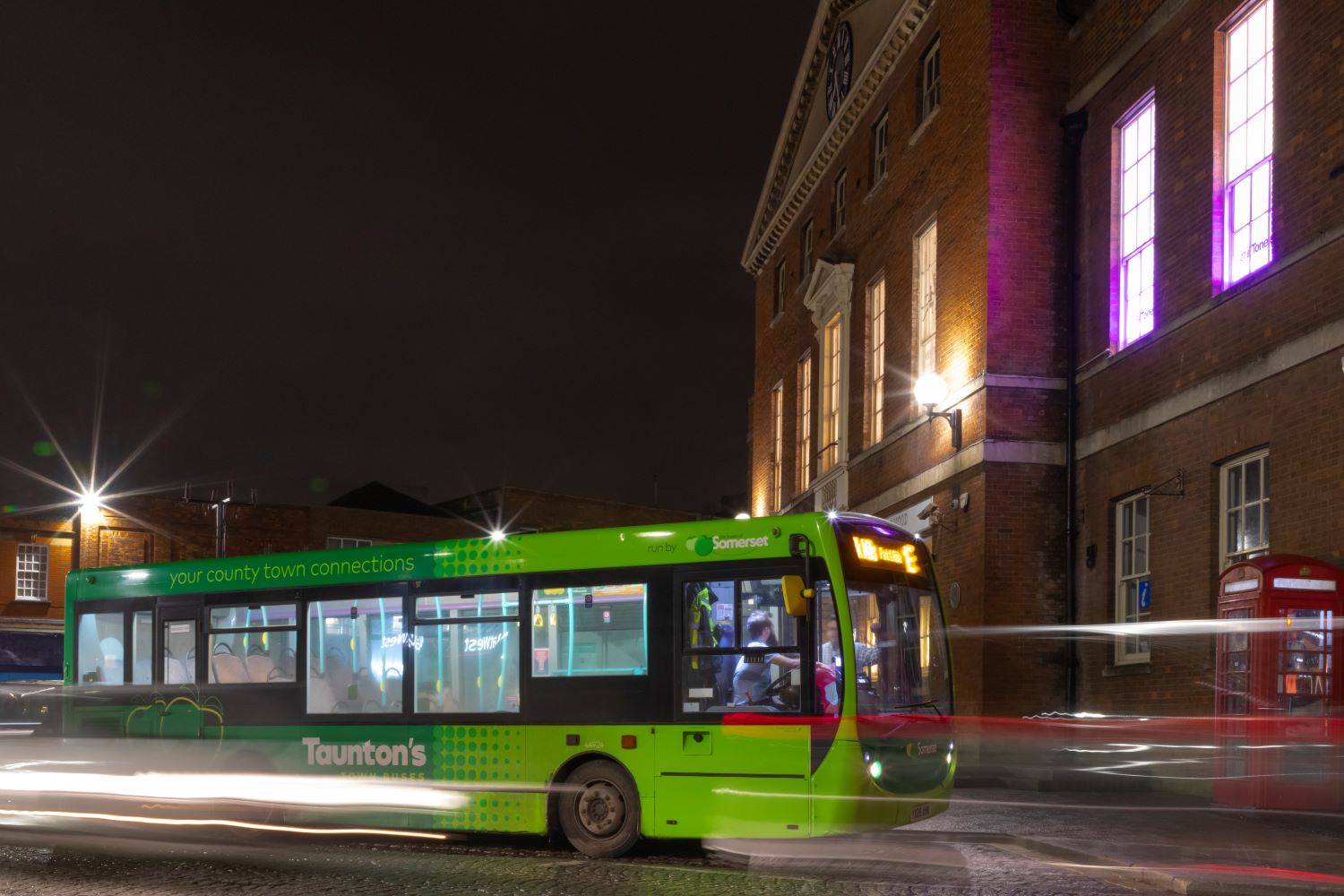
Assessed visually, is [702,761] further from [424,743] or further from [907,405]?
[907,405]

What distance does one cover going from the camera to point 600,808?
11.7m

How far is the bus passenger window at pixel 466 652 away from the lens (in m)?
12.4

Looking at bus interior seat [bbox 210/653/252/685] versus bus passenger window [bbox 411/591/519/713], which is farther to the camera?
bus interior seat [bbox 210/653/252/685]

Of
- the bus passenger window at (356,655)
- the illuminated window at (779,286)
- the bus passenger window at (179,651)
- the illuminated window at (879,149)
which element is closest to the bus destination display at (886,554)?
the bus passenger window at (356,655)

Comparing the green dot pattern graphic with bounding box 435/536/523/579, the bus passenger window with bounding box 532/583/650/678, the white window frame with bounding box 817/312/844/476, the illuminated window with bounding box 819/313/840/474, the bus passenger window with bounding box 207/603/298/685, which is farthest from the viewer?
the illuminated window with bounding box 819/313/840/474

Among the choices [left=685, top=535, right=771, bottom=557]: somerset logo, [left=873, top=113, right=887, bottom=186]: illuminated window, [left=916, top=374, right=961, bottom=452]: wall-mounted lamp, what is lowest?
[left=685, top=535, right=771, bottom=557]: somerset logo

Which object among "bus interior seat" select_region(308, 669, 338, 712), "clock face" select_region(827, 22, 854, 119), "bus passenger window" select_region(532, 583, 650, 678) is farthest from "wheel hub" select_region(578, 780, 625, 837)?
"clock face" select_region(827, 22, 854, 119)

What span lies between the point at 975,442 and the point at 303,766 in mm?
10100

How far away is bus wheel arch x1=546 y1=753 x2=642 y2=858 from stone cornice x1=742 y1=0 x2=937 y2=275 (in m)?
15.3

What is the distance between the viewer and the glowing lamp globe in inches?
810

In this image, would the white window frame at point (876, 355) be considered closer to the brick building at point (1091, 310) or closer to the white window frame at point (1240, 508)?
the brick building at point (1091, 310)

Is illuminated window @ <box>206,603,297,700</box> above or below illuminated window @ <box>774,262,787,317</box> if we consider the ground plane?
below

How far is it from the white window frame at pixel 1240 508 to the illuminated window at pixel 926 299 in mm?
7000

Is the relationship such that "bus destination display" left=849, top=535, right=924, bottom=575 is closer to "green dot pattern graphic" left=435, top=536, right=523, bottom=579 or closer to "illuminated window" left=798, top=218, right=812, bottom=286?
"green dot pattern graphic" left=435, top=536, right=523, bottom=579
